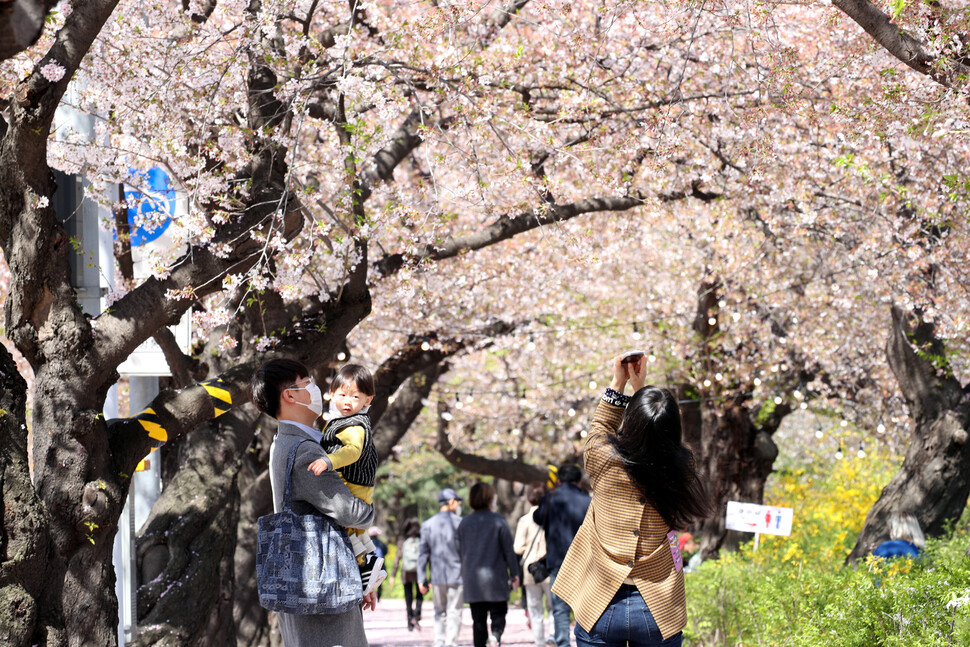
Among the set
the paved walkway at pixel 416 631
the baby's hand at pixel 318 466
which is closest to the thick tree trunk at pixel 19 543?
the baby's hand at pixel 318 466

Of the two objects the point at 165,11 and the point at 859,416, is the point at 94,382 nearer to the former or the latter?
the point at 165,11

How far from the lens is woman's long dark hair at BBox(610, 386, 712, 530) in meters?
3.76

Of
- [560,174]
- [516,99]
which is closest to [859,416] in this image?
[560,174]

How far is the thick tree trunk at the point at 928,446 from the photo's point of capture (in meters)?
10.7

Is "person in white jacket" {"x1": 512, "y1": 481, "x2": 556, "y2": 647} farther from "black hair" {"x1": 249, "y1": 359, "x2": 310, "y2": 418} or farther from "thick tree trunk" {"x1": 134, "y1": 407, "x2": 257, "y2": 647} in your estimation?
"black hair" {"x1": 249, "y1": 359, "x2": 310, "y2": 418}

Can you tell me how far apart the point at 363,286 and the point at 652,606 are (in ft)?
15.1

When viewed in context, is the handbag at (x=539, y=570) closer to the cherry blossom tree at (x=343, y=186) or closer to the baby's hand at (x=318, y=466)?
the cherry blossom tree at (x=343, y=186)

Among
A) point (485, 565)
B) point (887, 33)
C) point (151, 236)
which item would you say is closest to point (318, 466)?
point (887, 33)

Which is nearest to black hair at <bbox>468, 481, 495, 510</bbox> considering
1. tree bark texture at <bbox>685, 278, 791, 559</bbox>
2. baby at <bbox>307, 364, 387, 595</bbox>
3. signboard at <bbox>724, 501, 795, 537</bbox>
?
signboard at <bbox>724, 501, 795, 537</bbox>

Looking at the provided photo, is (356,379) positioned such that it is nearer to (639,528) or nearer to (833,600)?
(639,528)

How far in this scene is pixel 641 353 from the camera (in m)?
4.13

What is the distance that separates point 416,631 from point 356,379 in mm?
12856

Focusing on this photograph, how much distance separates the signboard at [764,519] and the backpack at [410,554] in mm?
6618

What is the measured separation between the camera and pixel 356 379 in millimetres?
4305
